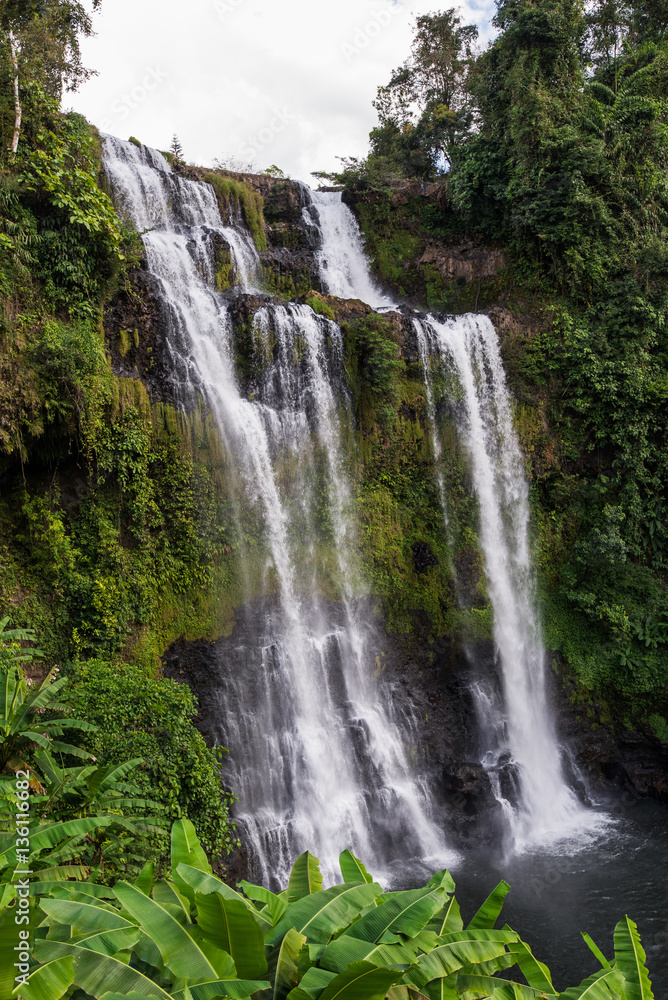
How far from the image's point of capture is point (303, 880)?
406cm

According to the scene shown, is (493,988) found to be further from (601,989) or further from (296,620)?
Result: (296,620)

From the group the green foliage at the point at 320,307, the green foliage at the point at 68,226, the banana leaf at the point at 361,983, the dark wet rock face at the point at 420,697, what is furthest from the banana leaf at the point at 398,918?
the green foliage at the point at 320,307

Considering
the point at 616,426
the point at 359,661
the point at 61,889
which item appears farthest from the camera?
the point at 616,426

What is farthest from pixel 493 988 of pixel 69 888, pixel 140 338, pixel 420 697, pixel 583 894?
pixel 140 338

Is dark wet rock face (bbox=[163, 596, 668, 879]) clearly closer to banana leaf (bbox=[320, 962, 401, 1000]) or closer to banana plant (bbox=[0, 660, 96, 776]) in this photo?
banana plant (bbox=[0, 660, 96, 776])

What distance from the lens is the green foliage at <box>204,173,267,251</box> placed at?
55.7 feet

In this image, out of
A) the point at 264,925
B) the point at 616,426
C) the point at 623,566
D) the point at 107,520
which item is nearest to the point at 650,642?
the point at 623,566

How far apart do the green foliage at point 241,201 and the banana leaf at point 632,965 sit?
669 inches

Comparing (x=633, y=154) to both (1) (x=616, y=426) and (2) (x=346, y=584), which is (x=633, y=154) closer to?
(1) (x=616, y=426)

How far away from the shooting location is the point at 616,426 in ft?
49.4

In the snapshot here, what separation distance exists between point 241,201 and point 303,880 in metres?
17.4

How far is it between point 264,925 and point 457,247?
62.8 feet

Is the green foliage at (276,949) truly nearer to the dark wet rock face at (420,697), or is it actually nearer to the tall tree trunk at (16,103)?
the dark wet rock face at (420,697)

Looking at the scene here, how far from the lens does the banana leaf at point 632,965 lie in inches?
144
